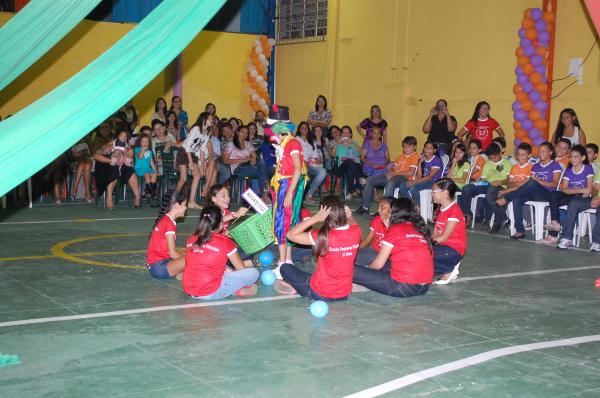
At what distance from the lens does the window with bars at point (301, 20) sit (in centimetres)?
1891

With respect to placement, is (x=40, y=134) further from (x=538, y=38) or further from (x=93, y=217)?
(x=538, y=38)

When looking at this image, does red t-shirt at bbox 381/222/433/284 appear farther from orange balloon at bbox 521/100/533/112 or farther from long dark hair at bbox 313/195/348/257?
orange balloon at bbox 521/100/533/112

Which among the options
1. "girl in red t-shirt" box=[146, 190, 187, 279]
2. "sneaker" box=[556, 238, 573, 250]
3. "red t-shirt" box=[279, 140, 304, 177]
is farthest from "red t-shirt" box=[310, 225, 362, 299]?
"sneaker" box=[556, 238, 573, 250]

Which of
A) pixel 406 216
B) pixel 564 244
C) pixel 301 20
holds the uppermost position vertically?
pixel 301 20

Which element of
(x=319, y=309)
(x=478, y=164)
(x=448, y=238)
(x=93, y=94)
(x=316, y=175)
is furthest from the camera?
(x=316, y=175)

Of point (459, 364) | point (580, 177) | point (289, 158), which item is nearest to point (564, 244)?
point (580, 177)

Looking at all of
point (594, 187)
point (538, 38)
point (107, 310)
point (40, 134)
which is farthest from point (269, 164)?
point (40, 134)

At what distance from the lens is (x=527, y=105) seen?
548 inches

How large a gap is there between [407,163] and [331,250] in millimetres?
6920

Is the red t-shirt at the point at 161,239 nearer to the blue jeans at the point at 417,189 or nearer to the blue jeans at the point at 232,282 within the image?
the blue jeans at the point at 232,282

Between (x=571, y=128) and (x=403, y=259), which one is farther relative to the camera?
(x=571, y=128)

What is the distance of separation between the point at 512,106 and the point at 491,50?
1290 millimetres

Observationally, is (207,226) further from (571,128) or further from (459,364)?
(571,128)

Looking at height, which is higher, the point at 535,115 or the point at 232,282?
the point at 535,115
